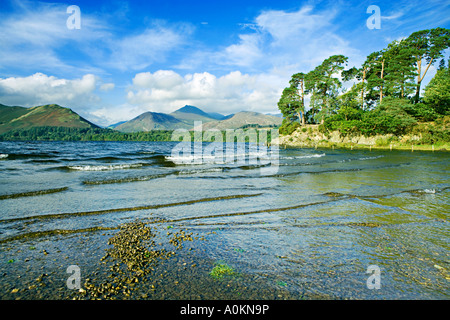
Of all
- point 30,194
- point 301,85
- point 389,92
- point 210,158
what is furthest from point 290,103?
point 30,194

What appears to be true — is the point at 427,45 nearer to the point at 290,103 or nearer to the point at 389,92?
the point at 389,92

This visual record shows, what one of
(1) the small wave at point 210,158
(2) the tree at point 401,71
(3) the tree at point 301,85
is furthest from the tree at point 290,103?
(1) the small wave at point 210,158

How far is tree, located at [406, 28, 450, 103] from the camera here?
171ft

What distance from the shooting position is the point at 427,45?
53875 millimetres

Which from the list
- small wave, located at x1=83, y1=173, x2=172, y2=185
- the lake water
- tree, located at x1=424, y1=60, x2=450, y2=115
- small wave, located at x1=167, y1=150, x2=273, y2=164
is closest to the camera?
the lake water

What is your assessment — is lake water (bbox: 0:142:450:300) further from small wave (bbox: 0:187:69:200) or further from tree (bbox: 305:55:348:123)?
tree (bbox: 305:55:348:123)

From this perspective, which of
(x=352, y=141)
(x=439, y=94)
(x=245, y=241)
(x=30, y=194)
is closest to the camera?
(x=245, y=241)

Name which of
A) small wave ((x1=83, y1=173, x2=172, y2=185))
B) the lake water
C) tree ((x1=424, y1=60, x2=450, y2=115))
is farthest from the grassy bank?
small wave ((x1=83, y1=173, x2=172, y2=185))

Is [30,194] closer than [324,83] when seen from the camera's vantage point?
Yes

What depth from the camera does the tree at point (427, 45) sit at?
5203 centimetres

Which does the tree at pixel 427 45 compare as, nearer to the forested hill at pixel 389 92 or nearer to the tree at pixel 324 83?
the forested hill at pixel 389 92
